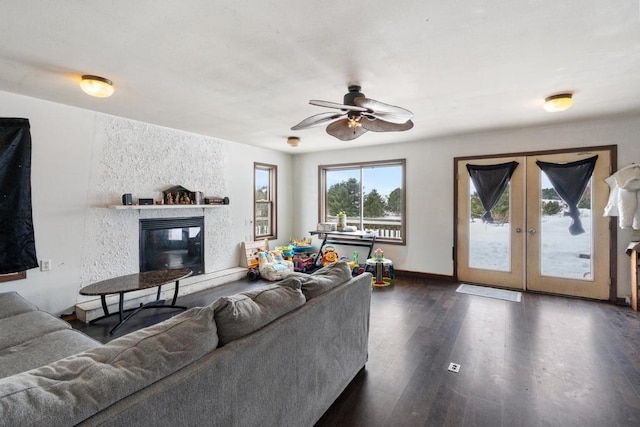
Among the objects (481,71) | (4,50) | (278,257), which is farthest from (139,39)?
(278,257)

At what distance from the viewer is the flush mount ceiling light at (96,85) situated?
2635 mm

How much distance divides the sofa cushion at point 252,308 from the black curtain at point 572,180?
4.30 meters

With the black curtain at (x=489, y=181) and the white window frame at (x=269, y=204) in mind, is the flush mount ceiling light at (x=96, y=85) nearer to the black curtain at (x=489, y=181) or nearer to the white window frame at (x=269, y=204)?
the white window frame at (x=269, y=204)

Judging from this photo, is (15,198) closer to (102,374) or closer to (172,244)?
(172,244)

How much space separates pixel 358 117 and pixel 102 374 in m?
2.49

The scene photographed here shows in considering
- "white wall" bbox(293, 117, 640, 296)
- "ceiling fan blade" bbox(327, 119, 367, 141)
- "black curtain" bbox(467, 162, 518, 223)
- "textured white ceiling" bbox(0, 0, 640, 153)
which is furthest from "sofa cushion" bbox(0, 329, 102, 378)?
"black curtain" bbox(467, 162, 518, 223)

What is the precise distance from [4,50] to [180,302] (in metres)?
3.05

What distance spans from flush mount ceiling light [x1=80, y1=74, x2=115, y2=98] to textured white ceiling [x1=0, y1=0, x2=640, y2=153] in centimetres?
9

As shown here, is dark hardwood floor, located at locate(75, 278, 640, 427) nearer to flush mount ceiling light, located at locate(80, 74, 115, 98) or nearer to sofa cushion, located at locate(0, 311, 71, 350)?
sofa cushion, located at locate(0, 311, 71, 350)

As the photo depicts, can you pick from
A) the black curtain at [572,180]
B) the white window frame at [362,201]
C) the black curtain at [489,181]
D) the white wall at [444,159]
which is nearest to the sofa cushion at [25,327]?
the white wall at [444,159]

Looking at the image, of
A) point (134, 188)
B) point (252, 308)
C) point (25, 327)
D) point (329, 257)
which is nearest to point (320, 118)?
point (252, 308)

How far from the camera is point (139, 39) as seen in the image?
2078mm

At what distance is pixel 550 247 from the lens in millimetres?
4328

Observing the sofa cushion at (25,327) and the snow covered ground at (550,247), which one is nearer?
the sofa cushion at (25,327)
